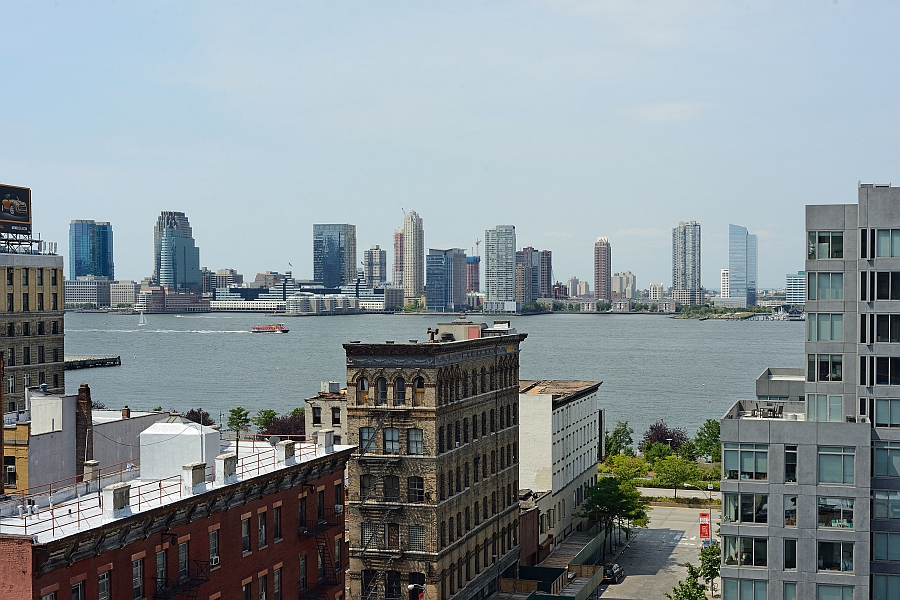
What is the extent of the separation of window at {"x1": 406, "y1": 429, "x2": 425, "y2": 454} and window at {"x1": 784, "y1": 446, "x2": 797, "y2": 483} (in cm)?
2203

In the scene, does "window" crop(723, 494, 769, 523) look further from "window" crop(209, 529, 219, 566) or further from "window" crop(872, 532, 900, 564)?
"window" crop(209, 529, 219, 566)

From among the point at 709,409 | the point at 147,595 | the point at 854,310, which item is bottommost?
the point at 709,409

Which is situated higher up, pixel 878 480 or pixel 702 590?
pixel 878 480

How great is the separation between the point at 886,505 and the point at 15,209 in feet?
Answer: 251

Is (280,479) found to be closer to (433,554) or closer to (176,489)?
(176,489)

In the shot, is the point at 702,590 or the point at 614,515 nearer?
the point at 702,590

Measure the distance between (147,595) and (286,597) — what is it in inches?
383

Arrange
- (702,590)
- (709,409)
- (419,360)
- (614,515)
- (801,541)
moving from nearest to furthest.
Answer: (801,541), (419,360), (702,590), (614,515), (709,409)

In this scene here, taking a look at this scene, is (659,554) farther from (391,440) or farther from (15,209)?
(15,209)

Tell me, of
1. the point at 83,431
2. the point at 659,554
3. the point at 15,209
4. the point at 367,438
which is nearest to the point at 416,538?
the point at 367,438

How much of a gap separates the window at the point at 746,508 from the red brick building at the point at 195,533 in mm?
17556

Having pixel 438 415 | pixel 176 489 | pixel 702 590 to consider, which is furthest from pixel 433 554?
pixel 176 489

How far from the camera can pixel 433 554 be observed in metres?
60.8

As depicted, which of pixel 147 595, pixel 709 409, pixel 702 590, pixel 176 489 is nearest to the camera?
pixel 147 595
